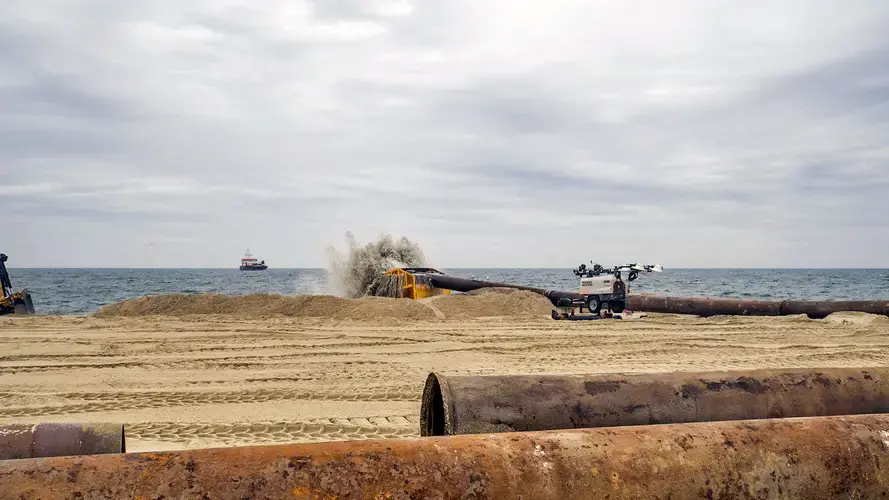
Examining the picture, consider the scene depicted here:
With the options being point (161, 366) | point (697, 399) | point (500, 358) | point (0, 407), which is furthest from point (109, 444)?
point (500, 358)

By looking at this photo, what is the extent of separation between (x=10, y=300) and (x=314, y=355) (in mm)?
16305

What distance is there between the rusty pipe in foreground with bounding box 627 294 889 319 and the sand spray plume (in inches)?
604

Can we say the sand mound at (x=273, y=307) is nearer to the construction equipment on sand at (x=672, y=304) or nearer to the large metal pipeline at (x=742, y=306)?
the construction equipment on sand at (x=672, y=304)

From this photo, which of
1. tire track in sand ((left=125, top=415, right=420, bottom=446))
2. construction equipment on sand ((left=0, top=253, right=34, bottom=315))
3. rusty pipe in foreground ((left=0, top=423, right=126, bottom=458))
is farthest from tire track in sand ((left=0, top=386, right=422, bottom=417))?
construction equipment on sand ((left=0, top=253, right=34, bottom=315))

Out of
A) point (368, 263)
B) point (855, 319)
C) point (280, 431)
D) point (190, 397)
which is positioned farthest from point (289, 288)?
point (280, 431)

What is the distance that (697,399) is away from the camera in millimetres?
4594

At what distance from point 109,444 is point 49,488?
1.25 meters

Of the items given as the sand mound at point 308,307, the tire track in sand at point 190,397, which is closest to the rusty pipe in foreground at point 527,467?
the tire track in sand at point 190,397

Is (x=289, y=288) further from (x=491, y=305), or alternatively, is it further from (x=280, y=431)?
(x=280, y=431)

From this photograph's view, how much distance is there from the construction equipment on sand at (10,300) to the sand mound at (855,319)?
88.4ft

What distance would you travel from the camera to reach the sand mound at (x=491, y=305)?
20.8m

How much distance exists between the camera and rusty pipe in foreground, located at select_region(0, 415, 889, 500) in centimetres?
242

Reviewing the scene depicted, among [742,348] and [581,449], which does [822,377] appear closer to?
[581,449]

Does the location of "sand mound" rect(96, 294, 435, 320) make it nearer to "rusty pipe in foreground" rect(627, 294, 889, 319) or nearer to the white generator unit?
the white generator unit
